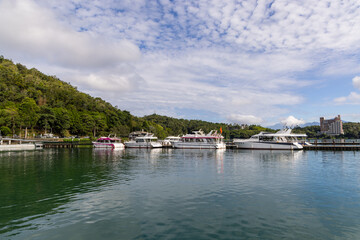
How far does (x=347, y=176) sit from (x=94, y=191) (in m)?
25.7

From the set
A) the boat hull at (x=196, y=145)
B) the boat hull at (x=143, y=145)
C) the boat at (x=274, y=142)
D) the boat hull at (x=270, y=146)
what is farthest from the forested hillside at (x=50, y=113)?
the boat at (x=274, y=142)

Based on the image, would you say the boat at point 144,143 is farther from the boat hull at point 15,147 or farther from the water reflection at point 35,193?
the water reflection at point 35,193

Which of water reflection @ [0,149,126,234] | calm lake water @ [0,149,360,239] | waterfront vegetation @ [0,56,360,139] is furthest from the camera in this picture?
waterfront vegetation @ [0,56,360,139]

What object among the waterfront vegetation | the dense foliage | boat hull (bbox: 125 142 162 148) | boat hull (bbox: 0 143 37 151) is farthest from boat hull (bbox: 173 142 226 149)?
the dense foliage

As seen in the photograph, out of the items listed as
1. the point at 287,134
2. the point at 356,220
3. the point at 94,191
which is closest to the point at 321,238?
the point at 356,220

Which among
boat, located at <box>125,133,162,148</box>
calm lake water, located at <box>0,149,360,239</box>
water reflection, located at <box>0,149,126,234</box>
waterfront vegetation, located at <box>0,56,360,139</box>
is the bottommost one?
calm lake water, located at <box>0,149,360,239</box>

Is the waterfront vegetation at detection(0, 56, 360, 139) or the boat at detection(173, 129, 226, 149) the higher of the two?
the waterfront vegetation at detection(0, 56, 360, 139)

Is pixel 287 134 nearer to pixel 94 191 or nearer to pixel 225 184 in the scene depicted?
pixel 225 184

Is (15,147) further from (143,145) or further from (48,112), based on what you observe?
(48,112)

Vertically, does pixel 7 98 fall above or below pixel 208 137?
above

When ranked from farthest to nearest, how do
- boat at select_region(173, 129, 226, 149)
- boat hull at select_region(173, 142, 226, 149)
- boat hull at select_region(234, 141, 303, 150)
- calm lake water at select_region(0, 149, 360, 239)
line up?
boat at select_region(173, 129, 226, 149) → boat hull at select_region(173, 142, 226, 149) → boat hull at select_region(234, 141, 303, 150) → calm lake water at select_region(0, 149, 360, 239)

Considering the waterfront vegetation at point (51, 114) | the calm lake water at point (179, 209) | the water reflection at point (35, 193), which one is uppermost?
the waterfront vegetation at point (51, 114)

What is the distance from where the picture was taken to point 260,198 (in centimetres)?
1570

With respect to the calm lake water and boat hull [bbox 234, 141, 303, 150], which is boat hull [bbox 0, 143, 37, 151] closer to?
the calm lake water
